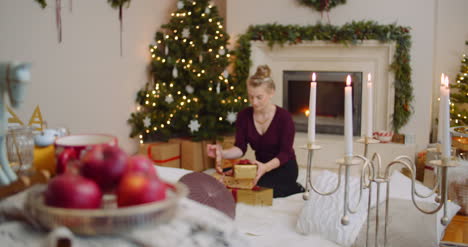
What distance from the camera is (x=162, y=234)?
0.81 meters

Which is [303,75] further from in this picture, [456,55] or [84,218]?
[84,218]

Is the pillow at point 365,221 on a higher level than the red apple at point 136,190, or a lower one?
lower

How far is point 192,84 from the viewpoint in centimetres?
464

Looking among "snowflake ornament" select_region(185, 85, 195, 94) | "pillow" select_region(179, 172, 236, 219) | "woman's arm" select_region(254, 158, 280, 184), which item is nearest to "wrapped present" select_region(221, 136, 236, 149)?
"snowflake ornament" select_region(185, 85, 195, 94)

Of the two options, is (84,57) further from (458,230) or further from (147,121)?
(458,230)

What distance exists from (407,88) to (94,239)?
4151 mm

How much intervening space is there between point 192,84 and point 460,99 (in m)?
2.41

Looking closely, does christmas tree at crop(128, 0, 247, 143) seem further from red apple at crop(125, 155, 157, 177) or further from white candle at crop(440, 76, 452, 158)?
red apple at crop(125, 155, 157, 177)

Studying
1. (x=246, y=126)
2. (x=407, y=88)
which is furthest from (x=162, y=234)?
(x=407, y=88)

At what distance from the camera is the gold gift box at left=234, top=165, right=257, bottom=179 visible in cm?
282

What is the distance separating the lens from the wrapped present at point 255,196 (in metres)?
2.73

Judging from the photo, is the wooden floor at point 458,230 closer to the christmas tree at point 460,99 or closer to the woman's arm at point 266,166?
the woman's arm at point 266,166

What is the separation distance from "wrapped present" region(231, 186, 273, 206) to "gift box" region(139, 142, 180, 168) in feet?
5.70

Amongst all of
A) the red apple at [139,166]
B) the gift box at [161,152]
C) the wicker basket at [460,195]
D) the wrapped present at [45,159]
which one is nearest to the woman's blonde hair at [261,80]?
the wicker basket at [460,195]
